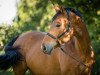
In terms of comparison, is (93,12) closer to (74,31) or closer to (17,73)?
A: (17,73)

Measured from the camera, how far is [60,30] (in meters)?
6.02

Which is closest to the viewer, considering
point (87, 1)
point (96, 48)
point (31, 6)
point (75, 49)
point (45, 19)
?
point (75, 49)

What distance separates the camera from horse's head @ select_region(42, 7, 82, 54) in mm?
5969

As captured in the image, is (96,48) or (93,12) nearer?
(96,48)

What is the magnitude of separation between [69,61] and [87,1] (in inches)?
163

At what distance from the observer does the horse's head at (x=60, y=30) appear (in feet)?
19.6

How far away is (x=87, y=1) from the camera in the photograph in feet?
33.5

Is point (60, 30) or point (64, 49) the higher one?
point (60, 30)

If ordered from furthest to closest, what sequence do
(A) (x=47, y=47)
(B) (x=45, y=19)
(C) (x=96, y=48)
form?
(B) (x=45, y=19), (C) (x=96, y=48), (A) (x=47, y=47)

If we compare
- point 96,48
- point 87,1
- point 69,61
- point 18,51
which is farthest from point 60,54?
point 87,1

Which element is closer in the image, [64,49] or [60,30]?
[60,30]

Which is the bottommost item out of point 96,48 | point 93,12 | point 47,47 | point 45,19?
point 45,19

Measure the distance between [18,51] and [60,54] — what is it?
163cm

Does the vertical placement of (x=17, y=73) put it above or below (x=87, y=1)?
below
